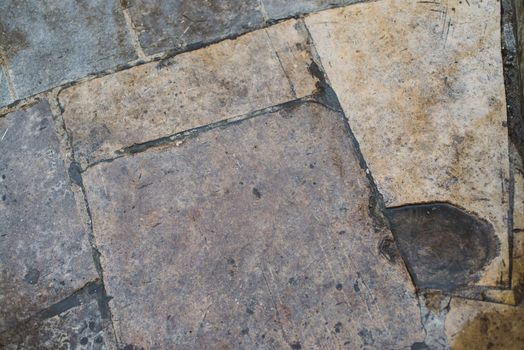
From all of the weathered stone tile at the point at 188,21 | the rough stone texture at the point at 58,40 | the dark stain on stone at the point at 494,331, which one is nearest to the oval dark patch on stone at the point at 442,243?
the dark stain on stone at the point at 494,331

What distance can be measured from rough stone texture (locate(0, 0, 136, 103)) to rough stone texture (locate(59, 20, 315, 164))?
11 centimetres

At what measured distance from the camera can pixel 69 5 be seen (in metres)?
2.37

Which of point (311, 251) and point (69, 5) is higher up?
point (69, 5)

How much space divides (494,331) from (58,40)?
2262mm

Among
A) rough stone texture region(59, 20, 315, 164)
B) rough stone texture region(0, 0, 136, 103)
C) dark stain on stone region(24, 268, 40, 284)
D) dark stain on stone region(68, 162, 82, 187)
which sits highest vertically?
rough stone texture region(0, 0, 136, 103)

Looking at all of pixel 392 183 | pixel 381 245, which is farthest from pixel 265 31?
pixel 381 245

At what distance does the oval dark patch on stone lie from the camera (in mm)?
1889

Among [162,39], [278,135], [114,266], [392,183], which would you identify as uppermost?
[162,39]

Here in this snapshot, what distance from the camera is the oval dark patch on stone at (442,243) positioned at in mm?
1889

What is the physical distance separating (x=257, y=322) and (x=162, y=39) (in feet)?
4.42

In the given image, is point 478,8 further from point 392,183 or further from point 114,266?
point 114,266

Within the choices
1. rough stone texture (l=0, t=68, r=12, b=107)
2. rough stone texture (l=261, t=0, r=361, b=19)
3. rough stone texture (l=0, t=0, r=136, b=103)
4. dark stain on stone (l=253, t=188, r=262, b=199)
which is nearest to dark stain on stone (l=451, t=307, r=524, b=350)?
dark stain on stone (l=253, t=188, r=262, b=199)

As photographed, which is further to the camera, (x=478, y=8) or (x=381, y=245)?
(x=478, y=8)

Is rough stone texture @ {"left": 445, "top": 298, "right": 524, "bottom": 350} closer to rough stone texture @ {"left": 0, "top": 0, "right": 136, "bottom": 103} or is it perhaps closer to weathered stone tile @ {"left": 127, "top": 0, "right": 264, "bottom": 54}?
weathered stone tile @ {"left": 127, "top": 0, "right": 264, "bottom": 54}
